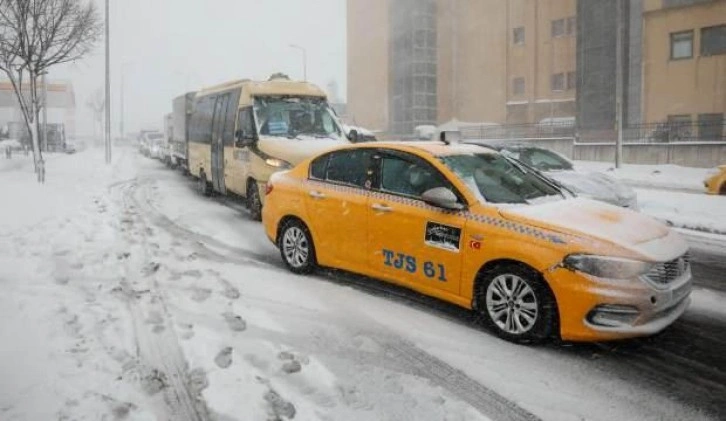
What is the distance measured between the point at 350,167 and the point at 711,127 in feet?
95.0

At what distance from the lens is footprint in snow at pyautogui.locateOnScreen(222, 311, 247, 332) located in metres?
5.21

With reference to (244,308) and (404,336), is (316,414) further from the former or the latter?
(244,308)

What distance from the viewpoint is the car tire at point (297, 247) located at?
704 centimetres

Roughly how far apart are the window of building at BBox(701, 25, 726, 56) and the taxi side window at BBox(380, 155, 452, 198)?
31.1m

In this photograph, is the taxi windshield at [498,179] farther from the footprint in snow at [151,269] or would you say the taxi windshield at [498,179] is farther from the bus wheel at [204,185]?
the bus wheel at [204,185]

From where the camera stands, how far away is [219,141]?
1341cm

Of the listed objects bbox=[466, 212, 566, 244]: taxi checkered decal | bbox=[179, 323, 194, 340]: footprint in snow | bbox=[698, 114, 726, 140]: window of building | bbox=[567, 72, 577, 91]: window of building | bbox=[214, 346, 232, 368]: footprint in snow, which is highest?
bbox=[567, 72, 577, 91]: window of building

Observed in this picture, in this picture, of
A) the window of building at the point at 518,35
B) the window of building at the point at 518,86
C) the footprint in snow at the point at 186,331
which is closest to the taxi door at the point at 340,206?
the footprint in snow at the point at 186,331

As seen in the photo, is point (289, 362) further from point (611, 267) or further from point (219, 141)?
point (219, 141)

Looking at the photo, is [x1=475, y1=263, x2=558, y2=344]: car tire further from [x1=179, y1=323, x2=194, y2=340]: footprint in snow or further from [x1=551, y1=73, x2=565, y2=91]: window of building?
[x1=551, y1=73, x2=565, y2=91]: window of building

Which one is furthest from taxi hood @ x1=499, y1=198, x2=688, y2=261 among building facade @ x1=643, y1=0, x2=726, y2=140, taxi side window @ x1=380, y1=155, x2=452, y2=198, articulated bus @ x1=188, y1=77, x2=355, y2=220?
building facade @ x1=643, y1=0, x2=726, y2=140

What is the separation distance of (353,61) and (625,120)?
3183 centimetres

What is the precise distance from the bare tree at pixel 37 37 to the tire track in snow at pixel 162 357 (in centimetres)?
1385

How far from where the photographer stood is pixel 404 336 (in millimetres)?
5156
